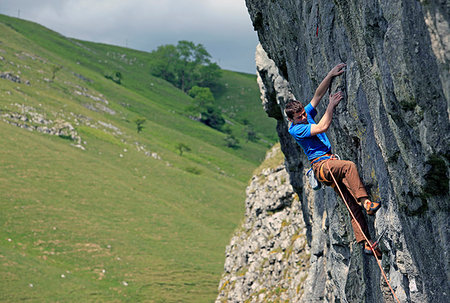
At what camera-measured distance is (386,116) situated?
338 inches

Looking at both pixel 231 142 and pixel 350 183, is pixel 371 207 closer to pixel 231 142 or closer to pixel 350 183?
pixel 350 183

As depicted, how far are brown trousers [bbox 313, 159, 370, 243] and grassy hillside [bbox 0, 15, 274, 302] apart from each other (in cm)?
3782

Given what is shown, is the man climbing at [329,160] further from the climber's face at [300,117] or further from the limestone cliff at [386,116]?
the limestone cliff at [386,116]

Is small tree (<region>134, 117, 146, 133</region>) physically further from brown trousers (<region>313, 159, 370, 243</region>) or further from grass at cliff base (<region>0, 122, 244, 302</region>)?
brown trousers (<region>313, 159, 370, 243</region>)

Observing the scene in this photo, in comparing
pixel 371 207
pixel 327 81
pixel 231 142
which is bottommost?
pixel 371 207

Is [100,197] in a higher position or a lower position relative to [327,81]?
lower

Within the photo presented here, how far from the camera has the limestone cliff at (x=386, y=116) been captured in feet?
22.0

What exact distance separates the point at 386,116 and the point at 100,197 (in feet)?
214

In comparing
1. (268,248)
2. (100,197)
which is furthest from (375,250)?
(100,197)

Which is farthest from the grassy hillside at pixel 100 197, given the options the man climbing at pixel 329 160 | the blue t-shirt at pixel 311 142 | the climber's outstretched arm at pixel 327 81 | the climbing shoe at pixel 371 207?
the climbing shoe at pixel 371 207

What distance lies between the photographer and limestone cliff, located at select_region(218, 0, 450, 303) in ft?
22.0

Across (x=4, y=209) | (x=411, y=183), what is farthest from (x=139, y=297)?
(x=411, y=183)

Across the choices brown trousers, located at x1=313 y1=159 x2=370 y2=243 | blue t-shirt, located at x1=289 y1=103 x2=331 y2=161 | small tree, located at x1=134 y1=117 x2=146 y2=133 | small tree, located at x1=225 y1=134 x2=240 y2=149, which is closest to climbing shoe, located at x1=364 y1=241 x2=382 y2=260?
brown trousers, located at x1=313 y1=159 x2=370 y2=243

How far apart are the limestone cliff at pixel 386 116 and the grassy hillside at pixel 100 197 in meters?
36.3
